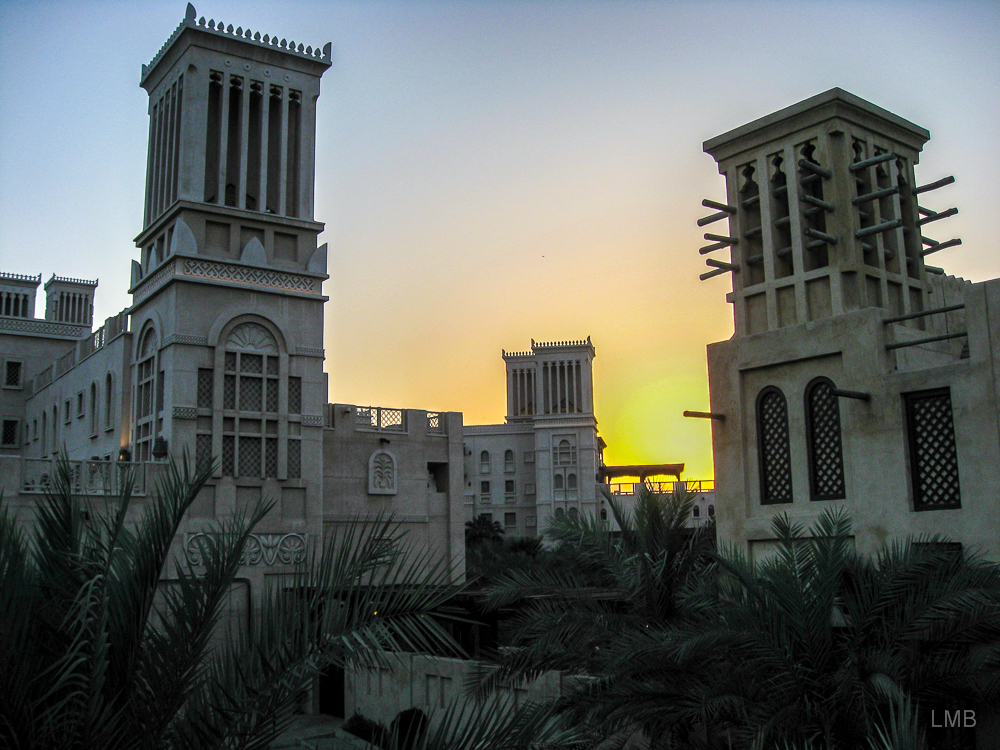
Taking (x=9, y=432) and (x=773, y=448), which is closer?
(x=773, y=448)

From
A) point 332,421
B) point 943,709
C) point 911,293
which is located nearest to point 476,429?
point 332,421

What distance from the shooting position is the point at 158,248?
25203 millimetres

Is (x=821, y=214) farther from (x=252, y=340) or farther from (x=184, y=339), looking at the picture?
(x=184, y=339)

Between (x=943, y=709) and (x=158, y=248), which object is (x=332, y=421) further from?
(x=943, y=709)

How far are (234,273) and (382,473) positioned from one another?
716 cm

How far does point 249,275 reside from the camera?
2469 cm

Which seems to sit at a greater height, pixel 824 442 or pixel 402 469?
pixel 402 469

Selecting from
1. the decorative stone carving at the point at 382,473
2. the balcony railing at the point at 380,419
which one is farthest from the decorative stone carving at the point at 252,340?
the decorative stone carving at the point at 382,473

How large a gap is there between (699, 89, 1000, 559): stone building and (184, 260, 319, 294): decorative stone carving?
41.7 feet

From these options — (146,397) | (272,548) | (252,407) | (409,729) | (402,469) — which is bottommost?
(409,729)

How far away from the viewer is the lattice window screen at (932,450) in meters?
12.0

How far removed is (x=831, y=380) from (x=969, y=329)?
213 cm

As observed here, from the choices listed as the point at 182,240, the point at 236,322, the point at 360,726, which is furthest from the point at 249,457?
the point at 360,726

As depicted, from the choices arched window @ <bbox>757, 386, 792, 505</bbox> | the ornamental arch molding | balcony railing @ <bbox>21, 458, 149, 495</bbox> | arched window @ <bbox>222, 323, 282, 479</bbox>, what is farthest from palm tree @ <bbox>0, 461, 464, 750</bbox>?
the ornamental arch molding
